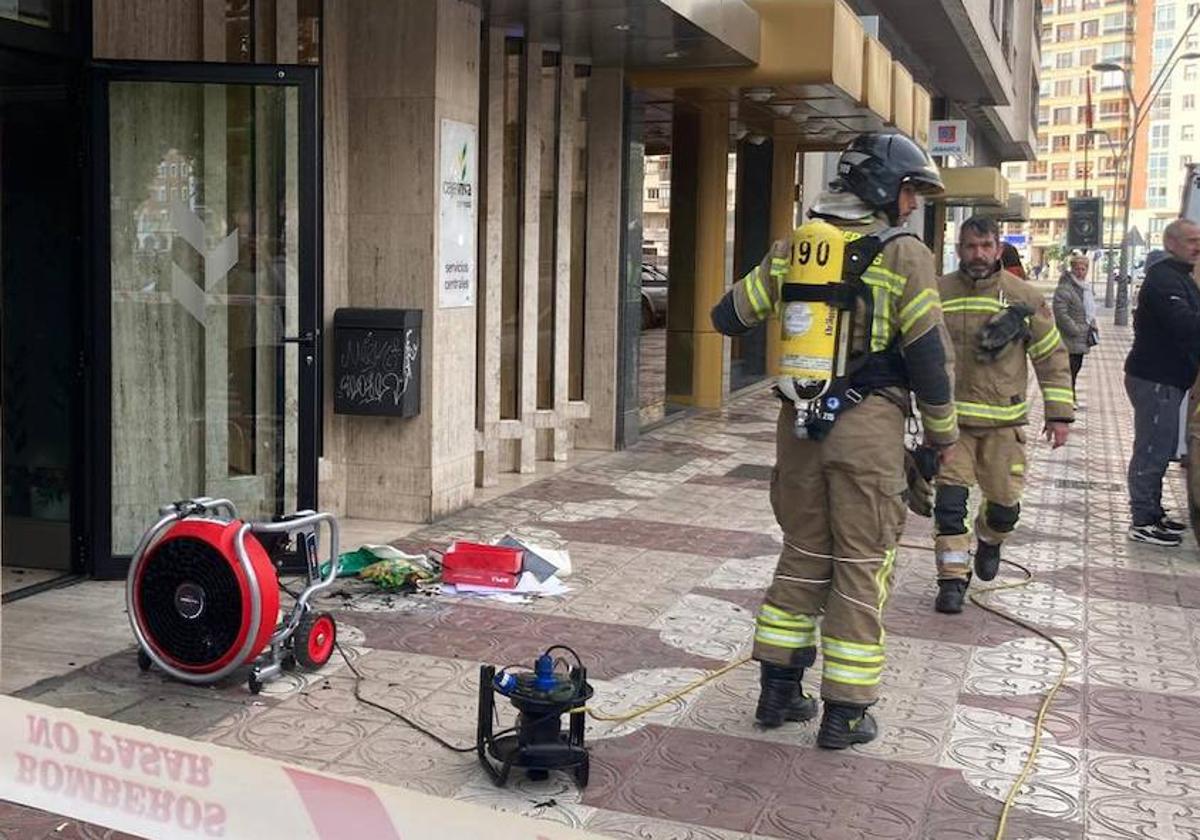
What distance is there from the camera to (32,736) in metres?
3.84

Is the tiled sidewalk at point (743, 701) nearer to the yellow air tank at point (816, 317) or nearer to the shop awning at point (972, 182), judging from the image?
the yellow air tank at point (816, 317)

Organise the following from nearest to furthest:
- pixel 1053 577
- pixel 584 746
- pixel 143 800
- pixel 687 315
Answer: pixel 143 800, pixel 584 746, pixel 1053 577, pixel 687 315

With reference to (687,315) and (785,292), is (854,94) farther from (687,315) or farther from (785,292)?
(785,292)

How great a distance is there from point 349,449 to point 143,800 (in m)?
4.98

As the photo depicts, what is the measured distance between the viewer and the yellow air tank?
185 inches

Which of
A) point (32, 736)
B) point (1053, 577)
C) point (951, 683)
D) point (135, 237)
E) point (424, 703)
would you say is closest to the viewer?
point (32, 736)

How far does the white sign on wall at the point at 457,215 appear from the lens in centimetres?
832

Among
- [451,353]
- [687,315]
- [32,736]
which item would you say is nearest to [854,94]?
[687,315]

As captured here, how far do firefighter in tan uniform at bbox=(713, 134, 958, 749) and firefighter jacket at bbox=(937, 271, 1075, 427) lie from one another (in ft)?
6.07

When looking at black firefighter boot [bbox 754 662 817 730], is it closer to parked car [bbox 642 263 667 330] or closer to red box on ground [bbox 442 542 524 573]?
red box on ground [bbox 442 542 524 573]

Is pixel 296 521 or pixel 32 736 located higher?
pixel 296 521

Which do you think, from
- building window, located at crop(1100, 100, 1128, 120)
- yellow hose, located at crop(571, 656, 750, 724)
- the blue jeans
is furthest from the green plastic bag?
building window, located at crop(1100, 100, 1128, 120)

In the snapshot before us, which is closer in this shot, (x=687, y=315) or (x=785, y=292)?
(x=785, y=292)

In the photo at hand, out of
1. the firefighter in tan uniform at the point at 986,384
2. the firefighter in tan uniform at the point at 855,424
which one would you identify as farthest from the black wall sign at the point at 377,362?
the firefighter in tan uniform at the point at 855,424
